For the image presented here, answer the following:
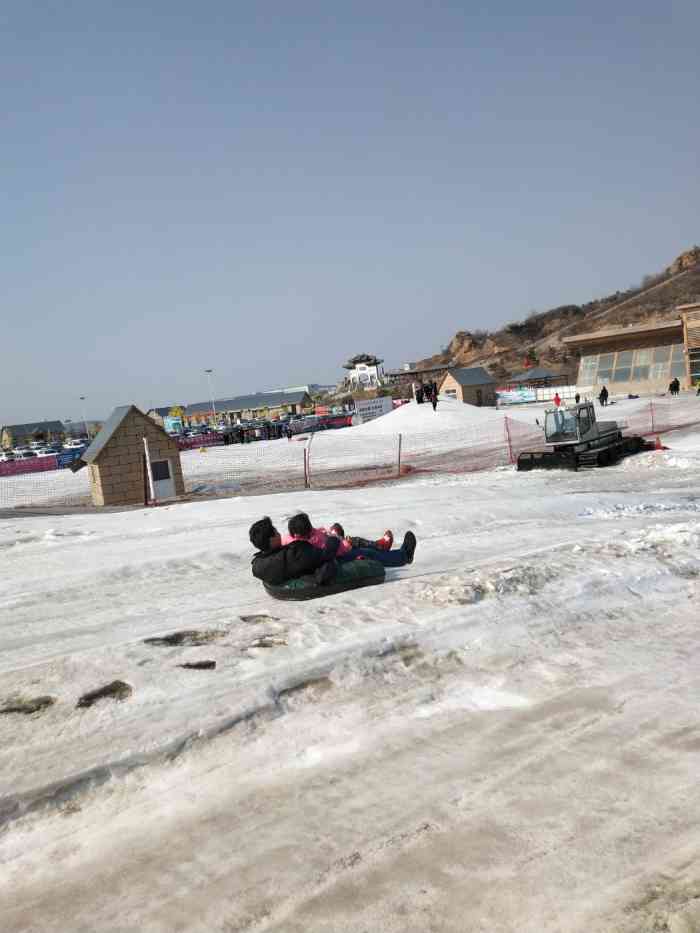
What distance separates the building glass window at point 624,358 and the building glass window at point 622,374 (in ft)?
1.06

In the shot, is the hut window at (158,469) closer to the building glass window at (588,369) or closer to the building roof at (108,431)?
the building roof at (108,431)

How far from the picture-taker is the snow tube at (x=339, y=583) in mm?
7320

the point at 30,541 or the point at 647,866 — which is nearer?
the point at 647,866

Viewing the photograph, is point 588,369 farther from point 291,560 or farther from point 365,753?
point 365,753

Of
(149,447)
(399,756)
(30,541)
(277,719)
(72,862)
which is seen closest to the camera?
(72,862)

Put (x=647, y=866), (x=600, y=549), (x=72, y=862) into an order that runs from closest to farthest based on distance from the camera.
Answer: (x=647, y=866) < (x=72, y=862) < (x=600, y=549)

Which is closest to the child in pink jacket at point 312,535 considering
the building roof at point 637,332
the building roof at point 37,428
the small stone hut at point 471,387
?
the building roof at point 637,332

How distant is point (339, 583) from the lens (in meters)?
7.49

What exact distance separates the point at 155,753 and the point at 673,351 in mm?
47292

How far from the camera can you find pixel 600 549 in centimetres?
884

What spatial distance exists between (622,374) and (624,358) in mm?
1159

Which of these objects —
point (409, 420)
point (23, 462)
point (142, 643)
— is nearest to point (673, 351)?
point (409, 420)

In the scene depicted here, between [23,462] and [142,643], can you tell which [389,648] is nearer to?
[142,643]

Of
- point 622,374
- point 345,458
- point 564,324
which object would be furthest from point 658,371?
point 564,324
